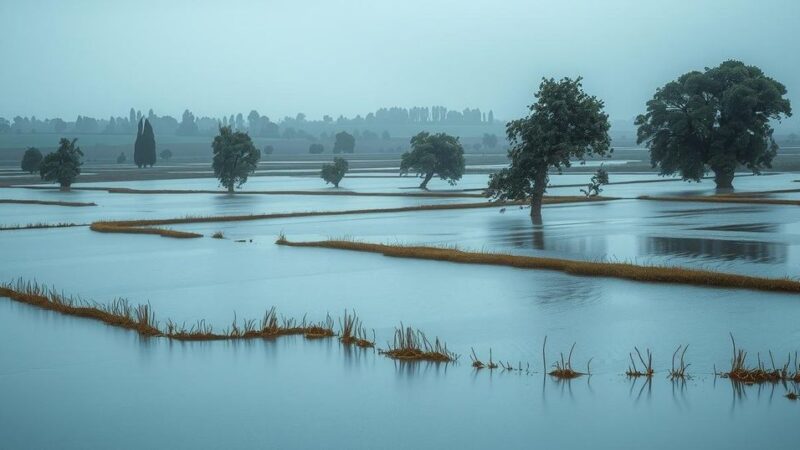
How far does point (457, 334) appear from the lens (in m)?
17.3

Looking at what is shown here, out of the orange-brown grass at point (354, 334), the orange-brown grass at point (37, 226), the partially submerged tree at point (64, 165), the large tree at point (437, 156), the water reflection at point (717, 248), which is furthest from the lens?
the partially submerged tree at point (64, 165)

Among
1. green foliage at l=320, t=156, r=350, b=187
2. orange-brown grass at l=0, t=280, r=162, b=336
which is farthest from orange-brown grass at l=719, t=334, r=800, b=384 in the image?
green foliage at l=320, t=156, r=350, b=187

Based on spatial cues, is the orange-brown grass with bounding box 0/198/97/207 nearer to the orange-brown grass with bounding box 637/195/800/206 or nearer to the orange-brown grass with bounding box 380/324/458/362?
the orange-brown grass with bounding box 637/195/800/206

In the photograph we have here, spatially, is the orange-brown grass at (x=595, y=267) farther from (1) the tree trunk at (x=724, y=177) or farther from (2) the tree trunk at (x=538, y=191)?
(1) the tree trunk at (x=724, y=177)

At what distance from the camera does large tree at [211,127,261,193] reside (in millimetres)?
Answer: 62906

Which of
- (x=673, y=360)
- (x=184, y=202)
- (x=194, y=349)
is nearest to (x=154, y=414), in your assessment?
(x=194, y=349)

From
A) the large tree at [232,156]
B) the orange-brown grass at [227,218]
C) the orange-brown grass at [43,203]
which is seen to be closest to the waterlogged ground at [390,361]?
the orange-brown grass at [227,218]

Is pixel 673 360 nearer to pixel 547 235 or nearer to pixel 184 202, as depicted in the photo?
pixel 547 235

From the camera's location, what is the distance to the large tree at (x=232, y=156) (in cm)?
6291

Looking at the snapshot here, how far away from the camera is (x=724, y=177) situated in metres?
57.2

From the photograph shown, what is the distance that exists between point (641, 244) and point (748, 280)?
309 inches

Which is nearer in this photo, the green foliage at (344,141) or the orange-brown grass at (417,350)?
the orange-brown grass at (417,350)

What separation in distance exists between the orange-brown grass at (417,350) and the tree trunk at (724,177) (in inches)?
1722

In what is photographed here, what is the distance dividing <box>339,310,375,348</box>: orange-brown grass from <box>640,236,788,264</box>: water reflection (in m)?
11.0
